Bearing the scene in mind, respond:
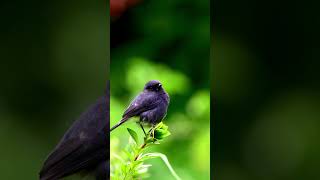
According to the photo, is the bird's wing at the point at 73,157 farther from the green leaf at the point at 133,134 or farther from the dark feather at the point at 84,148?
the green leaf at the point at 133,134

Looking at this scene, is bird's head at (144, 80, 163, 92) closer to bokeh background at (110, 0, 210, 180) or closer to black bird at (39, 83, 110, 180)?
bokeh background at (110, 0, 210, 180)

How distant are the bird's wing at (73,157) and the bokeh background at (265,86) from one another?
201 millimetres

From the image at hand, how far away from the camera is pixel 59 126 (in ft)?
3.66

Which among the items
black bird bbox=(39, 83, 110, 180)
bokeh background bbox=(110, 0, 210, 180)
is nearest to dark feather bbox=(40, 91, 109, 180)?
black bird bbox=(39, 83, 110, 180)

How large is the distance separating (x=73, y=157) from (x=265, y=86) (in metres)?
0.35

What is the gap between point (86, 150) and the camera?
106 centimetres

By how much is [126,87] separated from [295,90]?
1.00 ft

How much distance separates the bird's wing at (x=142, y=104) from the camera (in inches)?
38.1

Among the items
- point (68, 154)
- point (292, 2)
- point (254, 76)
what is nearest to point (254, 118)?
point (254, 76)

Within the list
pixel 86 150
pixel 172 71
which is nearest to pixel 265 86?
pixel 172 71

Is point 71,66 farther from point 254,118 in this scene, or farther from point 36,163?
point 254,118

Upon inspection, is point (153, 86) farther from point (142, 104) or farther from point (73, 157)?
point (73, 157)

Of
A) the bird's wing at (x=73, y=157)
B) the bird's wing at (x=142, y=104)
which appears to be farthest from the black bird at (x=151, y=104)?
the bird's wing at (x=73, y=157)

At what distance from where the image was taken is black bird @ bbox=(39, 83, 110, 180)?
3.46 feet
